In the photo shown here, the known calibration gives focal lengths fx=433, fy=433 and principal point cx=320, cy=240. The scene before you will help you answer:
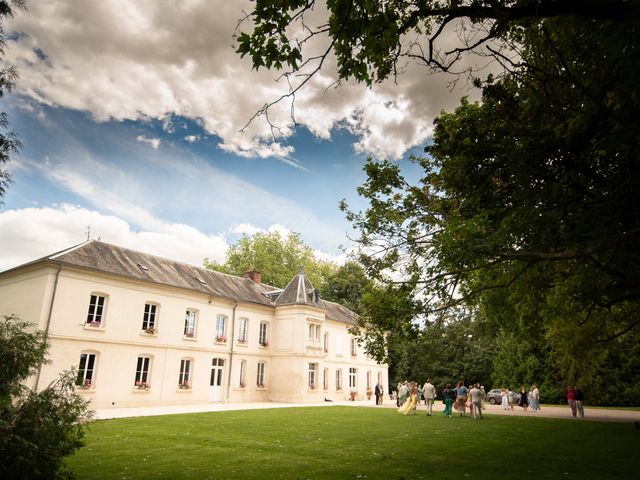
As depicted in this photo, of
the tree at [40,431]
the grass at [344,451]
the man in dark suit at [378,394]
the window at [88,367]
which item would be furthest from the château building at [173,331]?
the tree at [40,431]

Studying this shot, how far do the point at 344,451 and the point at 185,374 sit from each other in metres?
17.5

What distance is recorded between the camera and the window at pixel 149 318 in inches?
906

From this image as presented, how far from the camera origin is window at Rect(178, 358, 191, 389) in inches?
958

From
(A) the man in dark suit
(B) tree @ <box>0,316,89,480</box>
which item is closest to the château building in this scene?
(A) the man in dark suit

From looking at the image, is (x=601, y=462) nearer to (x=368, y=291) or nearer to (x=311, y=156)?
(x=368, y=291)

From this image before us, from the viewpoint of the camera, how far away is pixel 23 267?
20.2 meters

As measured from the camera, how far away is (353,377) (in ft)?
115

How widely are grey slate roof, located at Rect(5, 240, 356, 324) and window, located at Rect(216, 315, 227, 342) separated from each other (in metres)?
1.39

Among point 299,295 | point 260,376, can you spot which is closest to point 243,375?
point 260,376

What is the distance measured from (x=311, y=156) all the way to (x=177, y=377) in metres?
16.2

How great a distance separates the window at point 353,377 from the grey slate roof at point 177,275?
3.92 meters

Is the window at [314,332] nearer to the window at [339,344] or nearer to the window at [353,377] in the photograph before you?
the window at [339,344]

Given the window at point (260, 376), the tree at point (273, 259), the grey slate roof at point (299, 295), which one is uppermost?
the tree at point (273, 259)

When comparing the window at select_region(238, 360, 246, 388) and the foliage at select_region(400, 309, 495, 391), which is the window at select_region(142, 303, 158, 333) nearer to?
the window at select_region(238, 360, 246, 388)
